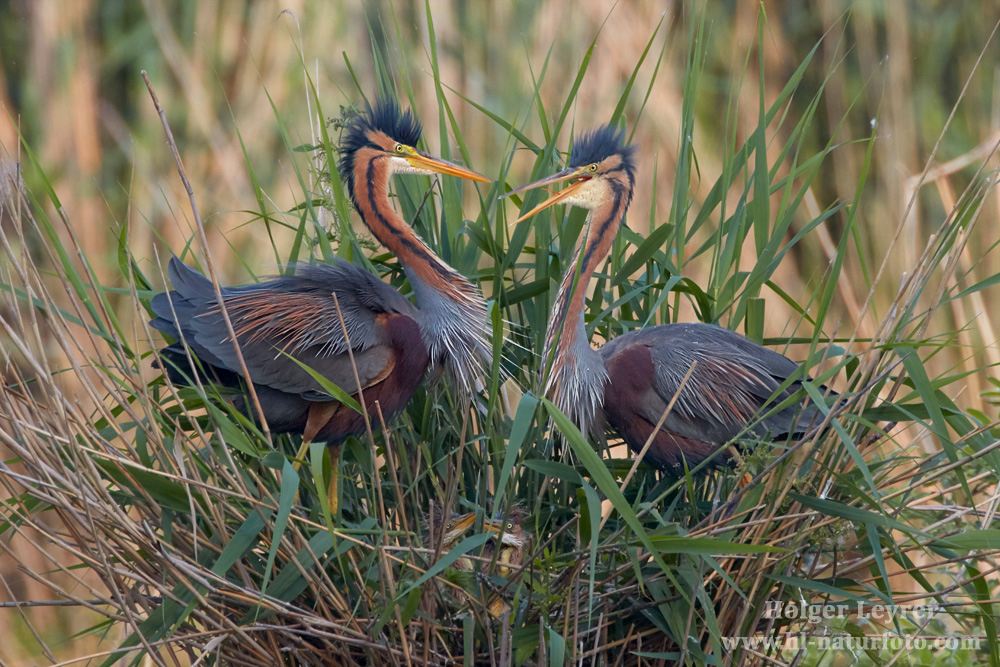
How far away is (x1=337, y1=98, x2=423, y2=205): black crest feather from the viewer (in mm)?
1597

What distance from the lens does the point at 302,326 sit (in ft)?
4.72

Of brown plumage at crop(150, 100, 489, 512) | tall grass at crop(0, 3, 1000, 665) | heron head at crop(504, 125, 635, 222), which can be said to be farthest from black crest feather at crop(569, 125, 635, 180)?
brown plumage at crop(150, 100, 489, 512)

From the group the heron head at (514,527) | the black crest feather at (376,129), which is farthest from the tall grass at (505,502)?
the black crest feather at (376,129)

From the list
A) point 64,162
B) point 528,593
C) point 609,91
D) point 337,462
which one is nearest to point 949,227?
point 528,593

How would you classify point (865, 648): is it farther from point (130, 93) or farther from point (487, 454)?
point (130, 93)

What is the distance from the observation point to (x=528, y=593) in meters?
0.97

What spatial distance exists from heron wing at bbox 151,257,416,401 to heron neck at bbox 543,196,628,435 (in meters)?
0.27

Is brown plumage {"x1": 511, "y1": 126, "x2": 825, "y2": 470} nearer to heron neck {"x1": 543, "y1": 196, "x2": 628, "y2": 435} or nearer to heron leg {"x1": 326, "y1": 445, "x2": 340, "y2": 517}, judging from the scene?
heron neck {"x1": 543, "y1": 196, "x2": 628, "y2": 435}

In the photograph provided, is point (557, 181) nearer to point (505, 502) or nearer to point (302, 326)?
point (302, 326)

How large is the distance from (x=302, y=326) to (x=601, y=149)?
57 centimetres

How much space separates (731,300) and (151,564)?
33.0 inches

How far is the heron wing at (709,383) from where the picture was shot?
1.47 meters

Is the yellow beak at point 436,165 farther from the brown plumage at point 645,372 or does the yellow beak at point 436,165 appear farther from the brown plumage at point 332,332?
the brown plumage at point 645,372

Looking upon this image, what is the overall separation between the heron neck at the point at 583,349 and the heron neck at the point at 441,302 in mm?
141
